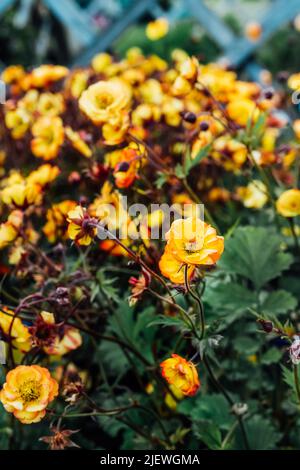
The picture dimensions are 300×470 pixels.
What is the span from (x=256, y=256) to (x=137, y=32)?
162 inches

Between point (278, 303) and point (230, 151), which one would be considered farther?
point (230, 151)

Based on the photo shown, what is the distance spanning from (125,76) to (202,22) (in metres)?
1.06

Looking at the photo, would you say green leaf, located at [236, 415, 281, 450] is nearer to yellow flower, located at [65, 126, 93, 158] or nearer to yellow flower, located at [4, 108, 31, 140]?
yellow flower, located at [65, 126, 93, 158]

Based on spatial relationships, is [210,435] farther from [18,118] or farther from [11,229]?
[18,118]

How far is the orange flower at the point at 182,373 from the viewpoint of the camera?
29.5 inches

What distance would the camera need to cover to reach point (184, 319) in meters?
0.82

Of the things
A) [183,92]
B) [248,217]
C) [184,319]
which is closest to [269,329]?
[184,319]

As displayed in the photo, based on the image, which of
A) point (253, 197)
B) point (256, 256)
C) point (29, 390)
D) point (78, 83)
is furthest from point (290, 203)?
point (78, 83)

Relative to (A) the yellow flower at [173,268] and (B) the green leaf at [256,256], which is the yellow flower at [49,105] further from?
(A) the yellow flower at [173,268]

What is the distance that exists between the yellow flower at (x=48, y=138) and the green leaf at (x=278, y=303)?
44 cm

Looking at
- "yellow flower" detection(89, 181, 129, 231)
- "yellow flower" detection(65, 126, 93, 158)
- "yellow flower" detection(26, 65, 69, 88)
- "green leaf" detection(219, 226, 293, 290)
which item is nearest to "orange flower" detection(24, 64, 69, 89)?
"yellow flower" detection(26, 65, 69, 88)

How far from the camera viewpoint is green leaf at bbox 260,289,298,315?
1011 mm

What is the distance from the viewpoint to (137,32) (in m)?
4.90
